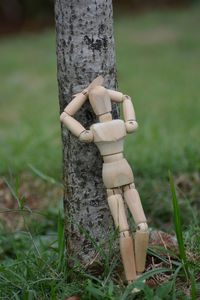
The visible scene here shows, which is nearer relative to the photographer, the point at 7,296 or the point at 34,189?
the point at 7,296

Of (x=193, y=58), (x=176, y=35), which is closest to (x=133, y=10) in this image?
(x=176, y=35)

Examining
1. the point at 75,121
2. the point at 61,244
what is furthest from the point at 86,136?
the point at 61,244

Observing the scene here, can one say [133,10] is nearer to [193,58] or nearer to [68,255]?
[193,58]

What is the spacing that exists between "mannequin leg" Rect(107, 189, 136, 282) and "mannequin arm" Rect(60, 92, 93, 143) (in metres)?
0.29

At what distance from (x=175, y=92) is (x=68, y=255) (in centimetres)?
493

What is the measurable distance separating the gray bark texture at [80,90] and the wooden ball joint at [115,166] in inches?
4.7

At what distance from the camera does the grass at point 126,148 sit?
1876mm

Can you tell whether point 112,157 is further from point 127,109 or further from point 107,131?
point 127,109

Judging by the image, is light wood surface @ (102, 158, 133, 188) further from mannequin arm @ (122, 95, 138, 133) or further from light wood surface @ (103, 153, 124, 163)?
mannequin arm @ (122, 95, 138, 133)

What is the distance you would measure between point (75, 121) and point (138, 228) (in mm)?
539

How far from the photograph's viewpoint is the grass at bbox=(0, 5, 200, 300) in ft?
6.15

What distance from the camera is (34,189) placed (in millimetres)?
3414

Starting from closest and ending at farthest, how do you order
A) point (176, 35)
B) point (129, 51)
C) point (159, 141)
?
point (159, 141) → point (129, 51) → point (176, 35)

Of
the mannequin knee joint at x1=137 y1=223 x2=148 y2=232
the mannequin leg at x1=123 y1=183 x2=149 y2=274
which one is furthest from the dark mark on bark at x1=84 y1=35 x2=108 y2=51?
the mannequin knee joint at x1=137 y1=223 x2=148 y2=232
